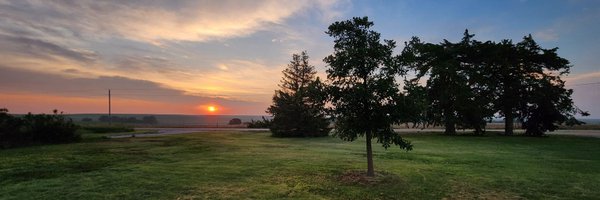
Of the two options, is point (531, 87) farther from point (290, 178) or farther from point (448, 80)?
point (290, 178)

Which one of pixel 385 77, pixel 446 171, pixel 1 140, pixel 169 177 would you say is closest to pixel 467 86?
pixel 446 171

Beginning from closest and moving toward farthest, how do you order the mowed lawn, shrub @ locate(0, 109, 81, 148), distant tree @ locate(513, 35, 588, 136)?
the mowed lawn < shrub @ locate(0, 109, 81, 148) < distant tree @ locate(513, 35, 588, 136)

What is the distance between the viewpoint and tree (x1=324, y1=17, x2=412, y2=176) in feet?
37.7

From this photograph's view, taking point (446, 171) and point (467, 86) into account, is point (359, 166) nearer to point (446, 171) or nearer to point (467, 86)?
point (446, 171)

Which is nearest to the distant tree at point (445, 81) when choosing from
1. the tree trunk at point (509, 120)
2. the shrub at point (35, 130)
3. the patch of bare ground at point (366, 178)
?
the tree trunk at point (509, 120)

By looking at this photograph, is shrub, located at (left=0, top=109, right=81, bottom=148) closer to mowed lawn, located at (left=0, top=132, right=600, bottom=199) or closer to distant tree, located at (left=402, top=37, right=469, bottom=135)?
mowed lawn, located at (left=0, top=132, right=600, bottom=199)

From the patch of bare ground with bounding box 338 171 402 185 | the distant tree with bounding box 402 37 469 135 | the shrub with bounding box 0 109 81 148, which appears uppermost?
the distant tree with bounding box 402 37 469 135

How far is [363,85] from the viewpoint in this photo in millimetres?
11703

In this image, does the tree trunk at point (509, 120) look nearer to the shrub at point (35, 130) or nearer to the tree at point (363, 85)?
the tree at point (363, 85)

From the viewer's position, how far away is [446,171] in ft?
46.1

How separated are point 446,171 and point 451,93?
27.0m

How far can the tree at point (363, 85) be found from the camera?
37.7 feet

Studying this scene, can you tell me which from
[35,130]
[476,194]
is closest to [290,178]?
[476,194]

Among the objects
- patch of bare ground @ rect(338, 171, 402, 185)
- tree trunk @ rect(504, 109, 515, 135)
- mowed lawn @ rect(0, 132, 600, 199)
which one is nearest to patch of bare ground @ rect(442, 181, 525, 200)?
mowed lawn @ rect(0, 132, 600, 199)
